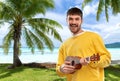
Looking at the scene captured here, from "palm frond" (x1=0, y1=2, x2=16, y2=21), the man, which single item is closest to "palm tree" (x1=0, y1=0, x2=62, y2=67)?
"palm frond" (x1=0, y1=2, x2=16, y2=21)

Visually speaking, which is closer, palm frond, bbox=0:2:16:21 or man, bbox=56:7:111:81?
man, bbox=56:7:111:81

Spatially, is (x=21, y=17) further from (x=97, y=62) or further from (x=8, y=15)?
(x=97, y=62)

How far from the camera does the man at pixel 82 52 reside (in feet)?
9.36

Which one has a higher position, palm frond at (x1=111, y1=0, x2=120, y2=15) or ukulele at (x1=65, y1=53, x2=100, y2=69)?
palm frond at (x1=111, y1=0, x2=120, y2=15)

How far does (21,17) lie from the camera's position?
20391 mm

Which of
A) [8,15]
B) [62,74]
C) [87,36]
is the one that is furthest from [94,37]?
[8,15]

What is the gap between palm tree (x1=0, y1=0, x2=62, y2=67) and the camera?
→ 1966 cm

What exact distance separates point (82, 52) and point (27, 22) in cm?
1781

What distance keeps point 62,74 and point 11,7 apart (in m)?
17.4

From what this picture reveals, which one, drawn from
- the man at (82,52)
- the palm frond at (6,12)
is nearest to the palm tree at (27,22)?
the palm frond at (6,12)

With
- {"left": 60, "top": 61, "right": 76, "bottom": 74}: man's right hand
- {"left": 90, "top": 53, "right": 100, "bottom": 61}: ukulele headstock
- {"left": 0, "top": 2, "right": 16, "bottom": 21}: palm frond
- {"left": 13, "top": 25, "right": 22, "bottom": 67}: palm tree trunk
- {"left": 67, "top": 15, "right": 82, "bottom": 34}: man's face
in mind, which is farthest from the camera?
{"left": 13, "top": 25, "right": 22, "bottom": 67}: palm tree trunk

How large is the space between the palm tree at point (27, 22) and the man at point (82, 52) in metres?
16.6

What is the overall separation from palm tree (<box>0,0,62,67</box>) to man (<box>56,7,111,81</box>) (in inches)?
655

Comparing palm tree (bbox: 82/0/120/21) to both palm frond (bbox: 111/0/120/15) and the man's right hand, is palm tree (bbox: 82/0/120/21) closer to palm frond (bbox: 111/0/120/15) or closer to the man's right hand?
palm frond (bbox: 111/0/120/15)
